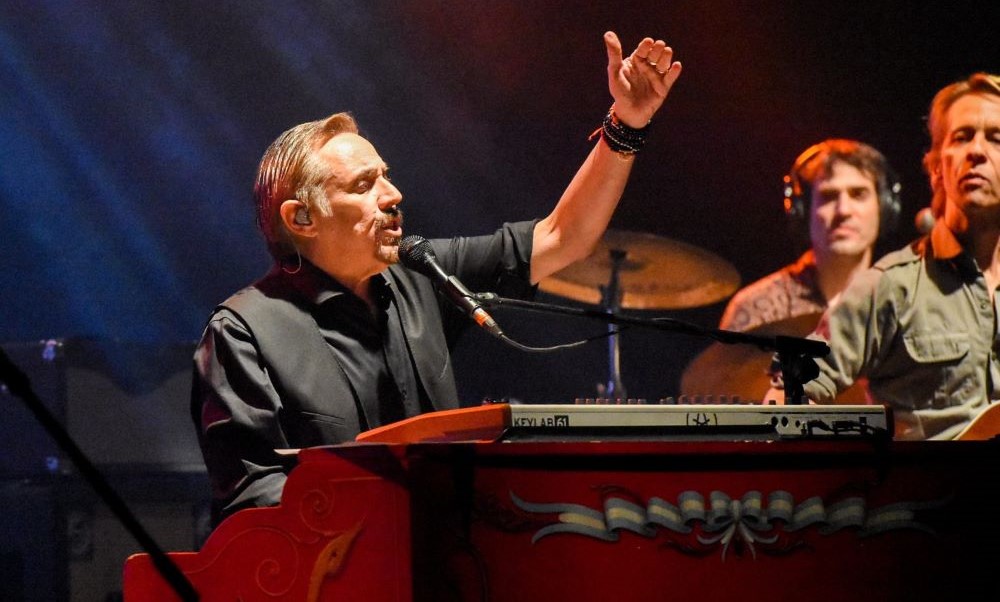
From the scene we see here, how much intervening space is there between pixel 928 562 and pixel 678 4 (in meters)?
4.30

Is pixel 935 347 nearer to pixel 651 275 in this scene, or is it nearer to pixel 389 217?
pixel 651 275

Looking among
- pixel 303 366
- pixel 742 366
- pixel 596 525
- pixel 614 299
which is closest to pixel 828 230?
pixel 742 366

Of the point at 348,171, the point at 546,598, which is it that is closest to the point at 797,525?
the point at 546,598

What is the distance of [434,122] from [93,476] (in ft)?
13.7

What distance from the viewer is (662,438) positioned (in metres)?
1.96

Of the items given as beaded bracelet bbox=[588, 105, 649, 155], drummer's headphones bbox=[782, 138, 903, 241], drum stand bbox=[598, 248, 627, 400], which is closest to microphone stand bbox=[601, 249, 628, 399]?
drum stand bbox=[598, 248, 627, 400]

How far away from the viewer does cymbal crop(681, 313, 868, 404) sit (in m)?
5.17

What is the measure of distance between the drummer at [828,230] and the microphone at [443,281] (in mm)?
3045

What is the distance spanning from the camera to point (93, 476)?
1770mm

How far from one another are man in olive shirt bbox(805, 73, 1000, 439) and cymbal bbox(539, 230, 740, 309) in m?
1.01

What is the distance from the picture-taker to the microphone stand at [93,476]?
1709mm

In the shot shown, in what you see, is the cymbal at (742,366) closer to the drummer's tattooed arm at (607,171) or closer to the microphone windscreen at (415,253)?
the drummer's tattooed arm at (607,171)

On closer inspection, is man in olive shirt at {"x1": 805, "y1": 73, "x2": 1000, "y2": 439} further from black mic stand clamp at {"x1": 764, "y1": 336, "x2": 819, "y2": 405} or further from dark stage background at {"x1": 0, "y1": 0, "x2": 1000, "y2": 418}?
black mic stand clamp at {"x1": 764, "y1": 336, "x2": 819, "y2": 405}

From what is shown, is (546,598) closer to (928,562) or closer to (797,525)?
(797,525)
